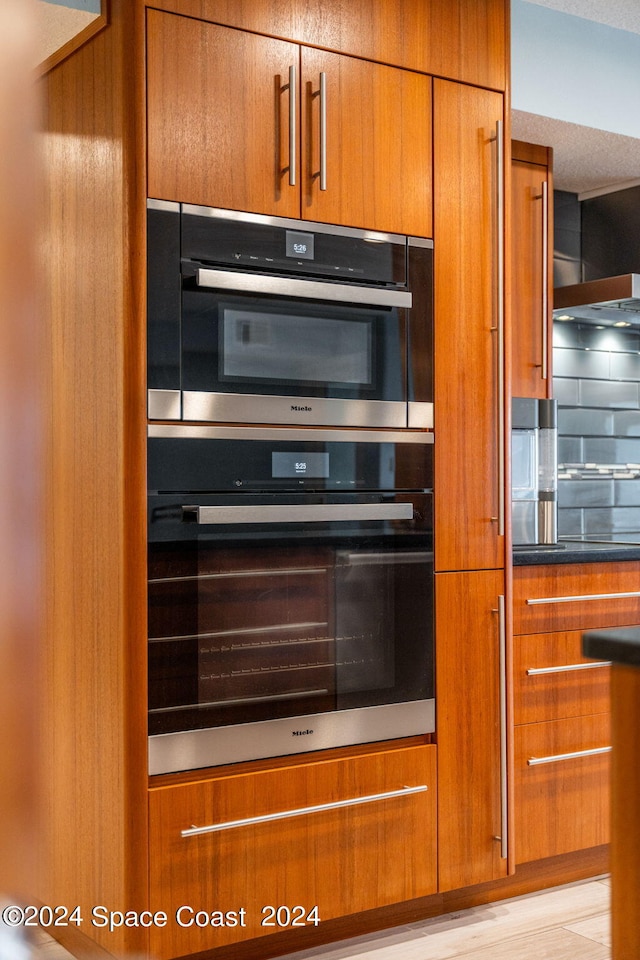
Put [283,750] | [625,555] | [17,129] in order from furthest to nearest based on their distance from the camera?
[625,555]
[283,750]
[17,129]

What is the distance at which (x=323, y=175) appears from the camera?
92.1 inches

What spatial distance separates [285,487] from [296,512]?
0.06 metres

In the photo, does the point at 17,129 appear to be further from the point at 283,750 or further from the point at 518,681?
the point at 518,681

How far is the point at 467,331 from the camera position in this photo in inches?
102

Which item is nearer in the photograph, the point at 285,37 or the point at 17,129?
the point at 17,129

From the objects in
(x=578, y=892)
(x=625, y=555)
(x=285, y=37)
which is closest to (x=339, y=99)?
(x=285, y=37)

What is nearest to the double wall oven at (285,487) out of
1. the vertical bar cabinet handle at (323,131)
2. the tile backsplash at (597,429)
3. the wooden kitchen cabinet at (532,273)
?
the vertical bar cabinet handle at (323,131)

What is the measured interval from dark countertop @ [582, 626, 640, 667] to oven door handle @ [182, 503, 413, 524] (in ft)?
3.61

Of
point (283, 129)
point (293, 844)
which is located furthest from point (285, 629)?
point (283, 129)

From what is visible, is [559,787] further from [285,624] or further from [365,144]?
[365,144]

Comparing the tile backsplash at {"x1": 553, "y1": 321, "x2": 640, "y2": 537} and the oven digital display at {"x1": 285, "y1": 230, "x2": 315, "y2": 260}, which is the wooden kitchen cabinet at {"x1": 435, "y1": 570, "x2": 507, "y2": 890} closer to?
the oven digital display at {"x1": 285, "y1": 230, "x2": 315, "y2": 260}

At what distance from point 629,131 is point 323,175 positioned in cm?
140

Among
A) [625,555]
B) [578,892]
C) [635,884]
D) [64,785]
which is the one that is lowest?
[578,892]

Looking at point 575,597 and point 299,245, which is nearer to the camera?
point 299,245
